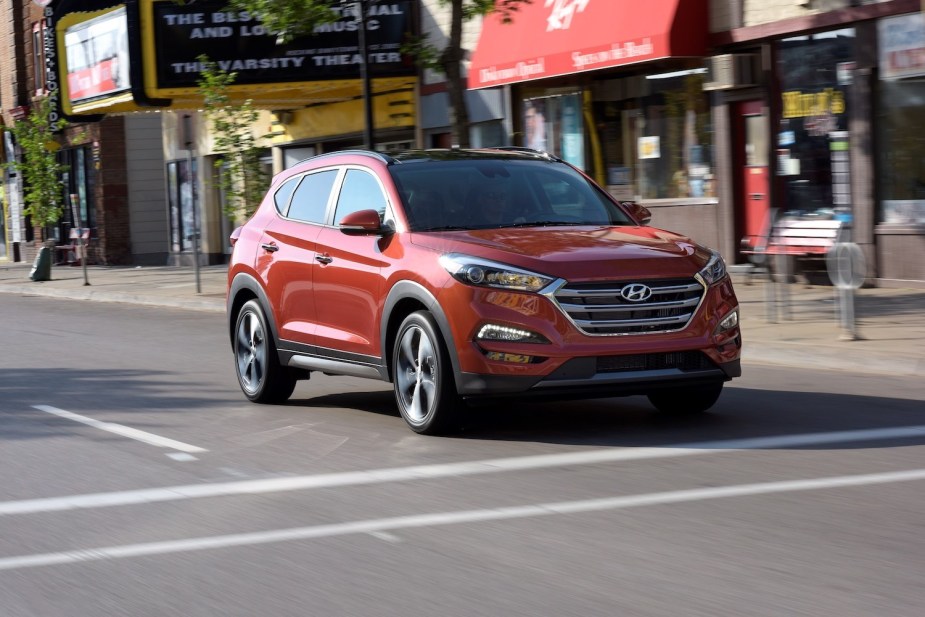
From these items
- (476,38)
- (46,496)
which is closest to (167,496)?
(46,496)

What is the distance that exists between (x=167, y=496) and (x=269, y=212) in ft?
13.7

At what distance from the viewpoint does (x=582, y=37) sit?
21781 millimetres

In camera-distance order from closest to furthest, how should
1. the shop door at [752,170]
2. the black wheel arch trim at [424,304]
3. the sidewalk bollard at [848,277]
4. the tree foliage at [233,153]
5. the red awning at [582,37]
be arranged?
the black wheel arch trim at [424,304] → the sidewalk bollard at [848,277] → the shop door at [752,170] → the red awning at [582,37] → the tree foliage at [233,153]

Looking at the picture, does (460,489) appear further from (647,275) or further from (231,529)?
(647,275)

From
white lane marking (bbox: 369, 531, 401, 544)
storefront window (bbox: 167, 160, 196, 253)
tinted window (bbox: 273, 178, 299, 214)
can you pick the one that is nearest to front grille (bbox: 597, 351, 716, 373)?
white lane marking (bbox: 369, 531, 401, 544)

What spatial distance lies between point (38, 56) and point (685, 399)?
43744 mm

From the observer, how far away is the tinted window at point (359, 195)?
9.75 m

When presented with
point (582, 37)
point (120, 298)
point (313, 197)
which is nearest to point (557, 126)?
point (582, 37)

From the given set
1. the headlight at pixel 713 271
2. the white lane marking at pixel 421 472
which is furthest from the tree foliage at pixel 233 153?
the white lane marking at pixel 421 472

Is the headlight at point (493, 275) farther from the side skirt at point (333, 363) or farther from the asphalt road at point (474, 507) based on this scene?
the side skirt at point (333, 363)

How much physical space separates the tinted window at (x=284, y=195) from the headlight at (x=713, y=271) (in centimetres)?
347

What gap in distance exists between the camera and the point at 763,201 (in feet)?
66.0

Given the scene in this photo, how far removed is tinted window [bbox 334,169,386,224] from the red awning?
35.1 feet

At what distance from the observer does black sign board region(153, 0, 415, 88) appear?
27297 millimetres
